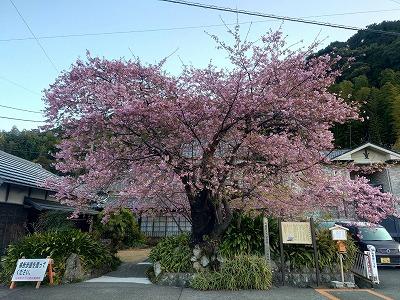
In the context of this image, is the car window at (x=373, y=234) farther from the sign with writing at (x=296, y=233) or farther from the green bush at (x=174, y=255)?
the green bush at (x=174, y=255)

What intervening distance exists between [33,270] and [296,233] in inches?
246

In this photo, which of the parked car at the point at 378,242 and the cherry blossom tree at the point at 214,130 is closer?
the cherry blossom tree at the point at 214,130

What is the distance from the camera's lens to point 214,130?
23.6 ft

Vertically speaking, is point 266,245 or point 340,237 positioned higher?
point 340,237

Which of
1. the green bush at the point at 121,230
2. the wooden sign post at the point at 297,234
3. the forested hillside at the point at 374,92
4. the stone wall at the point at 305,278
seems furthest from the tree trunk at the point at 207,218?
the forested hillside at the point at 374,92

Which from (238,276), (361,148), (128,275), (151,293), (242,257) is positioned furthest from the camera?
(361,148)

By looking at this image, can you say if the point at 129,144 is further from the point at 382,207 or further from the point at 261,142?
the point at 382,207

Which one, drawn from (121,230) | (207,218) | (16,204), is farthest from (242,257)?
(121,230)

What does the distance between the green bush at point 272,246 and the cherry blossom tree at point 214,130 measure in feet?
1.57

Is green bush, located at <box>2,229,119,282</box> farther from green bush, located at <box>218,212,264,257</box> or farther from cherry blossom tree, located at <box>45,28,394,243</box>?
green bush, located at <box>218,212,264,257</box>

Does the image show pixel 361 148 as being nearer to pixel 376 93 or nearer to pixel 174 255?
pixel 376 93

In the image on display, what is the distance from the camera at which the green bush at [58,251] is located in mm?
7539

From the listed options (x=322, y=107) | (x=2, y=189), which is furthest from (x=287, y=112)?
(x=2, y=189)

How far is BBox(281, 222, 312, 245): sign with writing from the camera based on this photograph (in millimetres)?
7520
